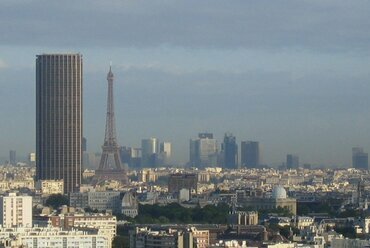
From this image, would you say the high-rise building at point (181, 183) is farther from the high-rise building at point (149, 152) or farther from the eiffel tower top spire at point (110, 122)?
the high-rise building at point (149, 152)

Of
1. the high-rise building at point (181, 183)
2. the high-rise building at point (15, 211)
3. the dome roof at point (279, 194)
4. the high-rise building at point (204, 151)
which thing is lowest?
the high-rise building at point (15, 211)

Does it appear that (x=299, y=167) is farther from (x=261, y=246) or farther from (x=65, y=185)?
(x=261, y=246)

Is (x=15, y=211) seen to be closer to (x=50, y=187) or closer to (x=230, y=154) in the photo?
(x=50, y=187)

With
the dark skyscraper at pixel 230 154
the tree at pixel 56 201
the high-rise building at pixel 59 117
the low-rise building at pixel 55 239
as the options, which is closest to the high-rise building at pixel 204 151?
the dark skyscraper at pixel 230 154

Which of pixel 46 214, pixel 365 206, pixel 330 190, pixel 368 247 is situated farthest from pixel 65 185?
pixel 368 247

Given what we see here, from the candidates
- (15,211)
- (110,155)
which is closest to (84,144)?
(110,155)

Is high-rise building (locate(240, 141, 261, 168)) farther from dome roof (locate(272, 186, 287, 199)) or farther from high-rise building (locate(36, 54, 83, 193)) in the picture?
dome roof (locate(272, 186, 287, 199))

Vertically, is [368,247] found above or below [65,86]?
below
